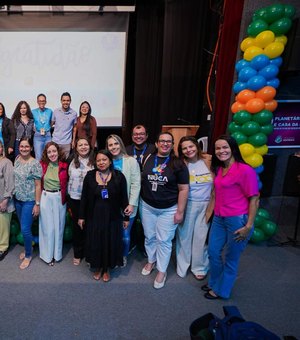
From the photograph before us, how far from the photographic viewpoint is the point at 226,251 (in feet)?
7.39

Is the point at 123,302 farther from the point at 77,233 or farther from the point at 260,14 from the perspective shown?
the point at 260,14

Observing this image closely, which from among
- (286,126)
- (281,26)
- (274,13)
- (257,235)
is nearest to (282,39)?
(281,26)

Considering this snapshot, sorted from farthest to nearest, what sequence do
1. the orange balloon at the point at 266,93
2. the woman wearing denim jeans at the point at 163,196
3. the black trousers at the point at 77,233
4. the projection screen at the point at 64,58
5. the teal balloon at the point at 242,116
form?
1. the projection screen at the point at 64,58
2. the teal balloon at the point at 242,116
3. the orange balloon at the point at 266,93
4. the black trousers at the point at 77,233
5. the woman wearing denim jeans at the point at 163,196

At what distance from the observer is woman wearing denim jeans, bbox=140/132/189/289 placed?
228cm

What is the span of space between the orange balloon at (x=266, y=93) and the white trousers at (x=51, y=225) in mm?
2254

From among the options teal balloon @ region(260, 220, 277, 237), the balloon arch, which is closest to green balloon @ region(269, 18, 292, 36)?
the balloon arch

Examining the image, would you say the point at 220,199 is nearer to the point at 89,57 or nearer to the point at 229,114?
the point at 229,114

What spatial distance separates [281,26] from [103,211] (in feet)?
8.13

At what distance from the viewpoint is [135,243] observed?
3.04 m

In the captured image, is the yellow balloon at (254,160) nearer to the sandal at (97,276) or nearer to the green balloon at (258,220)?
the green balloon at (258,220)

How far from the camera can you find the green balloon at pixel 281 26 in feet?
8.96

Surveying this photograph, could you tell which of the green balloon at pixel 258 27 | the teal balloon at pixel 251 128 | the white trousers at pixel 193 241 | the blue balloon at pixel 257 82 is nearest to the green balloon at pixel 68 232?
the white trousers at pixel 193 241

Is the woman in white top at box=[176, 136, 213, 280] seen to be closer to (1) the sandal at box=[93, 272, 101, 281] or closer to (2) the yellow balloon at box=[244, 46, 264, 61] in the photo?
(1) the sandal at box=[93, 272, 101, 281]

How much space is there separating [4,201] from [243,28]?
3.20 metres
